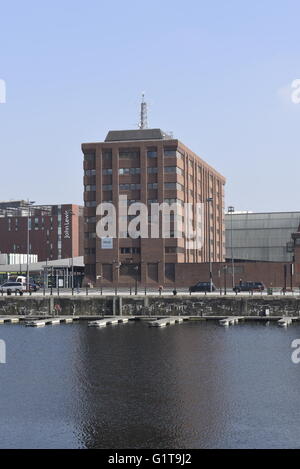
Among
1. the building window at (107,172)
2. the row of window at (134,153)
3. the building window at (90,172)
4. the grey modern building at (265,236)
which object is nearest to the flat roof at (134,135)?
the row of window at (134,153)

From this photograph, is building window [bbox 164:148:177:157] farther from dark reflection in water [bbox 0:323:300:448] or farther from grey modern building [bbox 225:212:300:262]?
dark reflection in water [bbox 0:323:300:448]

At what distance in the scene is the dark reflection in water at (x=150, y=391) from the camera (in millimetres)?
32219

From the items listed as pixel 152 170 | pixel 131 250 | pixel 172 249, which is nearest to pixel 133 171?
pixel 152 170

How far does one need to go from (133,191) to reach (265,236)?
4849 centimetres

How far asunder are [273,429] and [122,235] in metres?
94.5

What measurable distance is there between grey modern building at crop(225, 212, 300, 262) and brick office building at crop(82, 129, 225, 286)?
3836 cm

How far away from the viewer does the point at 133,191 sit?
126 m

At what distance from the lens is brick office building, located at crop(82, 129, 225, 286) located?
4931 inches

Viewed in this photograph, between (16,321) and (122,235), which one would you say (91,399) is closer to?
(16,321)

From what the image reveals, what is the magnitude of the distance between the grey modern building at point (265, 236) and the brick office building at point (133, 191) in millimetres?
38357

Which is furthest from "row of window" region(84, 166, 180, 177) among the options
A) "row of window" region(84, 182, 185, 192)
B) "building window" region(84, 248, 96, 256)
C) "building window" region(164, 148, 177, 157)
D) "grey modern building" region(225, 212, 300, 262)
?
"grey modern building" region(225, 212, 300, 262)

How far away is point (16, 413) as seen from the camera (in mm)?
36531

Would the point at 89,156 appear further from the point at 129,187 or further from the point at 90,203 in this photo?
the point at 129,187
